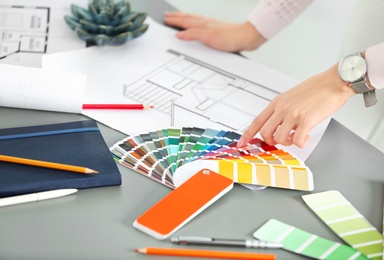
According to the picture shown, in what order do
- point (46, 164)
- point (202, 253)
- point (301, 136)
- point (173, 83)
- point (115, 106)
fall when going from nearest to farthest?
point (202, 253) < point (46, 164) < point (301, 136) < point (115, 106) < point (173, 83)

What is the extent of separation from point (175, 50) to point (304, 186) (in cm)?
55

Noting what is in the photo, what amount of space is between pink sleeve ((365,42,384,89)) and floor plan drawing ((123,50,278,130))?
23cm

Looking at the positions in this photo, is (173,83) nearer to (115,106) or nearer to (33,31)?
(115,106)

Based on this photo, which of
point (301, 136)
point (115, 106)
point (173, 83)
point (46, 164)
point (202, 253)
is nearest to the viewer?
point (202, 253)

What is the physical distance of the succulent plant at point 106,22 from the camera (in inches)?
57.7

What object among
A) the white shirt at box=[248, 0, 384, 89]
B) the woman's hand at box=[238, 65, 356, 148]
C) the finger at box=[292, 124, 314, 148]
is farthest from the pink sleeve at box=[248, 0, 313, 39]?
the finger at box=[292, 124, 314, 148]

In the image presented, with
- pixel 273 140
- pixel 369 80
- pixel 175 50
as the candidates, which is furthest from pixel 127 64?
pixel 369 80

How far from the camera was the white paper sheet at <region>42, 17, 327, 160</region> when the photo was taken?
126 cm

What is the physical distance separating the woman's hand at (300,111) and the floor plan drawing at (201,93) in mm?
74

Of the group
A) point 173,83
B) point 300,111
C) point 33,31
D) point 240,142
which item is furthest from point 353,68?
point 33,31

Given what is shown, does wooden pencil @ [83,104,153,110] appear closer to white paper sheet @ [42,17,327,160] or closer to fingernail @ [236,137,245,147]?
white paper sheet @ [42,17,327,160]

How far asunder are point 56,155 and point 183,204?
0.23 m

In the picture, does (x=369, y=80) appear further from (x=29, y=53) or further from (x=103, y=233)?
(x=29, y=53)

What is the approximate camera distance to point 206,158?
44.0 inches
